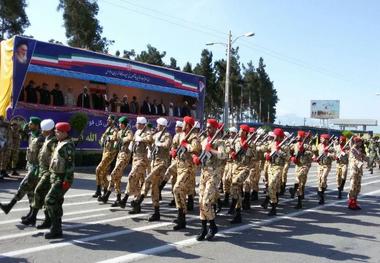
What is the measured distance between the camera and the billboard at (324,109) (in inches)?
3103

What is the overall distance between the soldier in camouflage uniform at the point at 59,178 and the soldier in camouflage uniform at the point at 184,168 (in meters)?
1.97

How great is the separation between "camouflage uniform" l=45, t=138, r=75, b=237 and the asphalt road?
0.37 m

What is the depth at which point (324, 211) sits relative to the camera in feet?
37.2

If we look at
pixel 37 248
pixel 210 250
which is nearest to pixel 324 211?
pixel 210 250

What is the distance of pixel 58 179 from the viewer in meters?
7.22

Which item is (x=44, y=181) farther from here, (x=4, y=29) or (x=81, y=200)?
(x=4, y=29)

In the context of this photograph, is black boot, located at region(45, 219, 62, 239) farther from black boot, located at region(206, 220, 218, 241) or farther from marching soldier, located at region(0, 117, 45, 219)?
black boot, located at region(206, 220, 218, 241)

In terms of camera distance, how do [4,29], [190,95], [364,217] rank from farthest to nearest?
[4,29] → [190,95] → [364,217]

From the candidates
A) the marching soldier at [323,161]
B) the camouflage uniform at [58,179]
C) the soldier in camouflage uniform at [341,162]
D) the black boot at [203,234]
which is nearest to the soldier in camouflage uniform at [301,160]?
the marching soldier at [323,161]

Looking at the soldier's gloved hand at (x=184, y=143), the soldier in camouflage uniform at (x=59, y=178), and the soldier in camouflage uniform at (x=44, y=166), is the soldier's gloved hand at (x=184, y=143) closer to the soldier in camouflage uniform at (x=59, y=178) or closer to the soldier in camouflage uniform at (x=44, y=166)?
the soldier in camouflage uniform at (x=59, y=178)

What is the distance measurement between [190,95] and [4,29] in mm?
23469

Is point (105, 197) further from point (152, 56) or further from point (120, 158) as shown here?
point (152, 56)

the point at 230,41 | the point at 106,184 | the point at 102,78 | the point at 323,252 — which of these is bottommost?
the point at 323,252

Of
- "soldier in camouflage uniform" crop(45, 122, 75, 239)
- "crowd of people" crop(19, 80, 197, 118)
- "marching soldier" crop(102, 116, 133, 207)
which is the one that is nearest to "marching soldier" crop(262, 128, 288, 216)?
"marching soldier" crop(102, 116, 133, 207)
